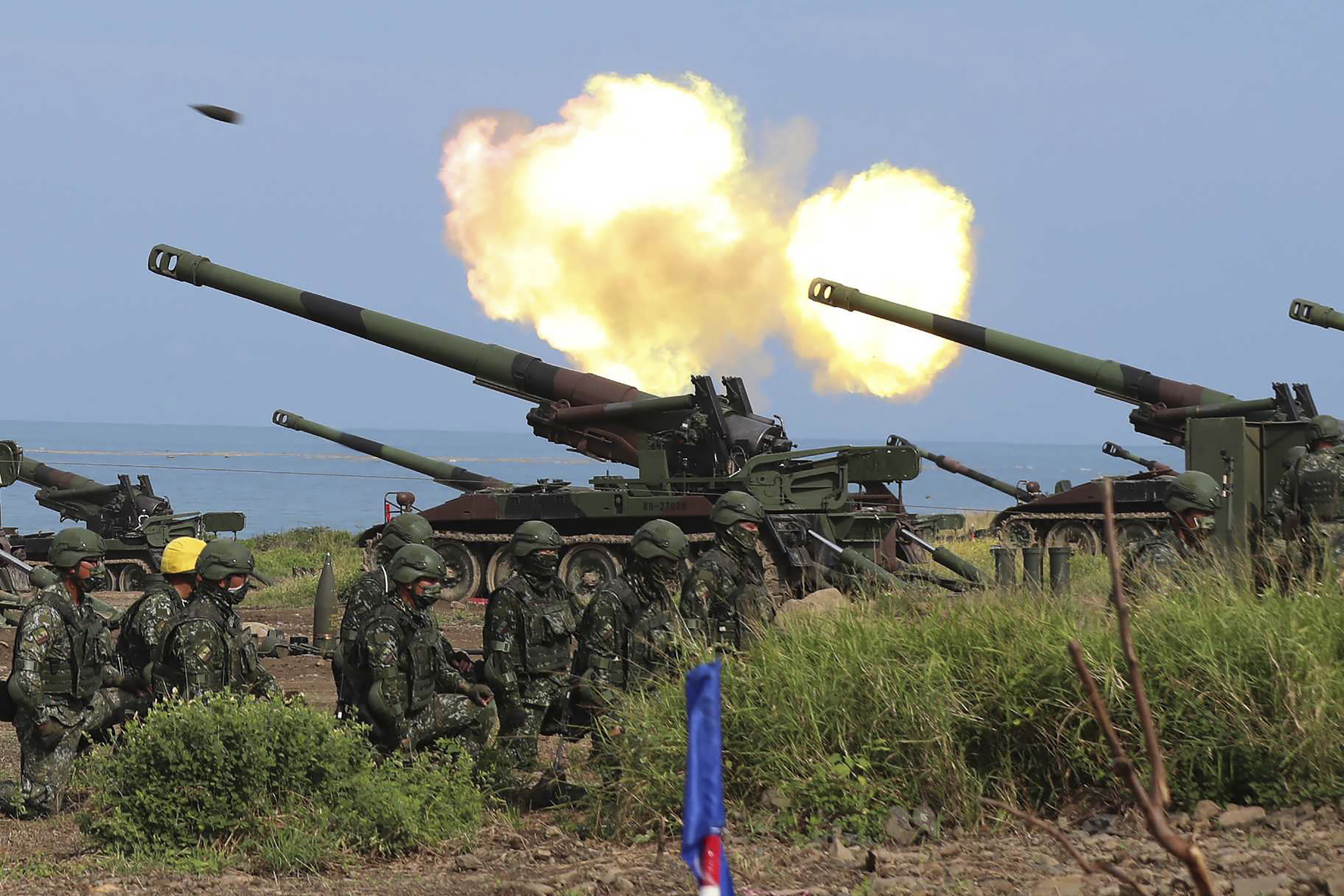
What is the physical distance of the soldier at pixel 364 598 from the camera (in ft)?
27.3

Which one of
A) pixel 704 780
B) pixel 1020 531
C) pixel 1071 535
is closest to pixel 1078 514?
pixel 1071 535

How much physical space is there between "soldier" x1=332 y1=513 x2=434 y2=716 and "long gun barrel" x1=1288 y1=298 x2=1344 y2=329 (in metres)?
19.5

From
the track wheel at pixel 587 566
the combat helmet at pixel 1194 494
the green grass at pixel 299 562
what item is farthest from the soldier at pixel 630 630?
the track wheel at pixel 587 566

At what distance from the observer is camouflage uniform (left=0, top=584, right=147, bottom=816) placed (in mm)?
8508

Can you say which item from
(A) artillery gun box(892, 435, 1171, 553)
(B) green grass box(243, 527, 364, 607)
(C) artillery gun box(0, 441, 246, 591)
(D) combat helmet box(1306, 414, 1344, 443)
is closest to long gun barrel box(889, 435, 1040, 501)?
(A) artillery gun box(892, 435, 1171, 553)

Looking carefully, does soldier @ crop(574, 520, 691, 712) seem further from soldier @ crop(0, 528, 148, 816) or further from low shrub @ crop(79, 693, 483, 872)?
soldier @ crop(0, 528, 148, 816)

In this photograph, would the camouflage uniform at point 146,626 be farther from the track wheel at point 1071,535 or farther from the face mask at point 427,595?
the track wheel at point 1071,535

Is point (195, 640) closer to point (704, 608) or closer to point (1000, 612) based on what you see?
point (704, 608)

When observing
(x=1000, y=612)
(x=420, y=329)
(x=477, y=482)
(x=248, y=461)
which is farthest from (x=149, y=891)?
(x=248, y=461)

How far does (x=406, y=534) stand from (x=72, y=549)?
6.19 feet

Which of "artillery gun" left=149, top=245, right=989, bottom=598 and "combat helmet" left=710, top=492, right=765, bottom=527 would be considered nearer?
"combat helmet" left=710, top=492, right=765, bottom=527

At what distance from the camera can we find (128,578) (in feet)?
85.9

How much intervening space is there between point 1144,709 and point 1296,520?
8.96 metres

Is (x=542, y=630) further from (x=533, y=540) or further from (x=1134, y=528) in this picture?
(x=1134, y=528)
